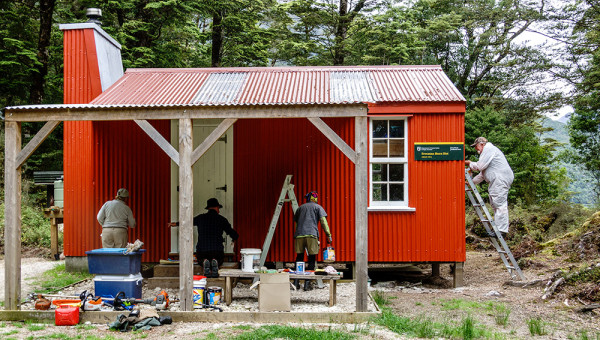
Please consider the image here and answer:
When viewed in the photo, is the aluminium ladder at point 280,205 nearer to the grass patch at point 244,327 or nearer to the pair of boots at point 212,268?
the pair of boots at point 212,268

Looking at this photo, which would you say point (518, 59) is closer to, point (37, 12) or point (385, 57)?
point (385, 57)

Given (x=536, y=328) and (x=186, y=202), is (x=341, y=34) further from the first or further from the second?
(x=536, y=328)

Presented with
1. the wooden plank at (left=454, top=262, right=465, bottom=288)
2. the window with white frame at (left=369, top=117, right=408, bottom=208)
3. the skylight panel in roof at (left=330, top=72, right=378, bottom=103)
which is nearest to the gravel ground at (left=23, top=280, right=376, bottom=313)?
the window with white frame at (left=369, top=117, right=408, bottom=208)

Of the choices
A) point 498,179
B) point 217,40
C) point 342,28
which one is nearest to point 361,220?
point 498,179

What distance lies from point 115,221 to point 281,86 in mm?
4434

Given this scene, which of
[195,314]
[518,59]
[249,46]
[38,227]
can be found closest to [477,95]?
[518,59]

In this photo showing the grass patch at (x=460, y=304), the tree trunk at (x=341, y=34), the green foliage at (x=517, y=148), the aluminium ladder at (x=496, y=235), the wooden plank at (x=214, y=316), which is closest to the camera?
the wooden plank at (x=214, y=316)

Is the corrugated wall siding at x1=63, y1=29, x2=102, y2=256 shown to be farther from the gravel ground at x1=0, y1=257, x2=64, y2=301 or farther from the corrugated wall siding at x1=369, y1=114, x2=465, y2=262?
the corrugated wall siding at x1=369, y1=114, x2=465, y2=262

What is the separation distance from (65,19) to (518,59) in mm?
18776

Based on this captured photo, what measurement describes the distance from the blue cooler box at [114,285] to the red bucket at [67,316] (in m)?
0.90

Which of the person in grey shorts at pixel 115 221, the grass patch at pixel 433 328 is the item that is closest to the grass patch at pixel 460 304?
the grass patch at pixel 433 328

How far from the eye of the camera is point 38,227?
17062mm

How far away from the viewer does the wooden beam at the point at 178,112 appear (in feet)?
26.1

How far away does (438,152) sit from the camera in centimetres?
1099
